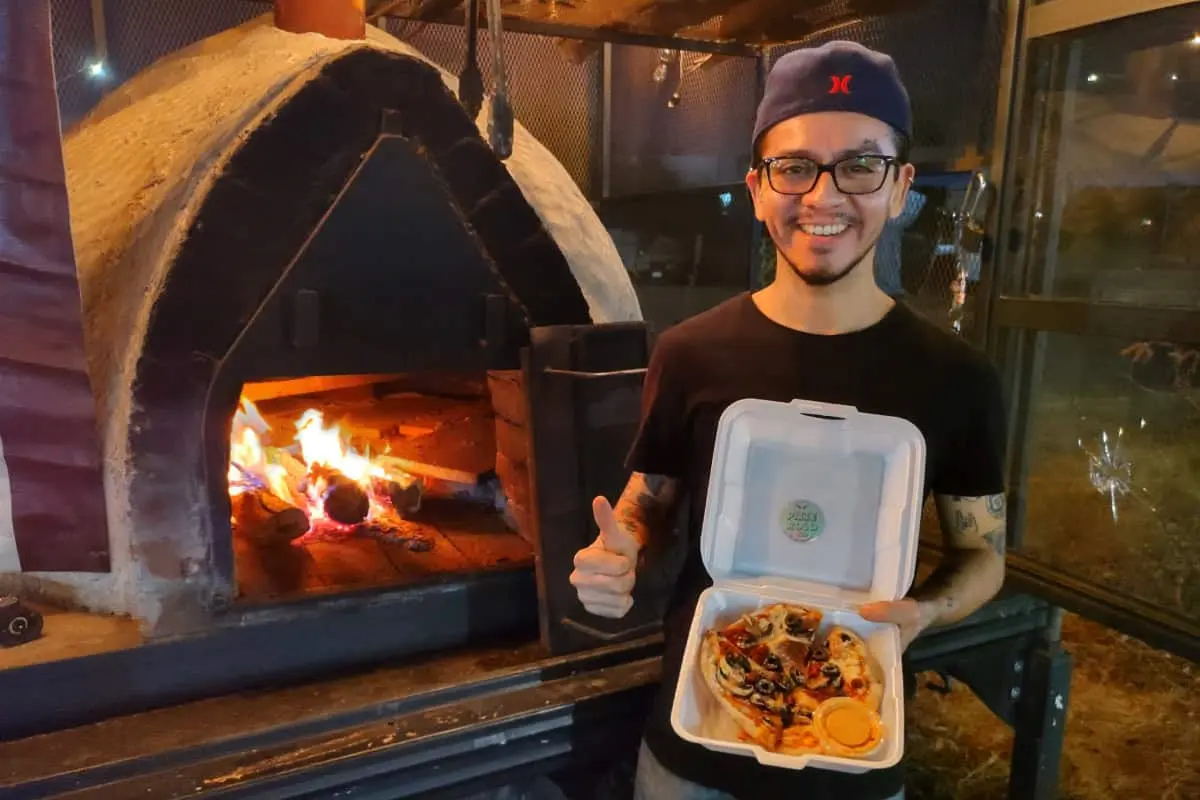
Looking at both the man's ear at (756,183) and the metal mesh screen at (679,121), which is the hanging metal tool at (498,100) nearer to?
the man's ear at (756,183)

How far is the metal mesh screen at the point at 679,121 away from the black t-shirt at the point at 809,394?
197 centimetres

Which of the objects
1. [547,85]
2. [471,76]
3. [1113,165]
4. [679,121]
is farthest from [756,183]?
[679,121]

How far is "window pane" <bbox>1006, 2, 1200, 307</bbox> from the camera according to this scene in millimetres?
2121

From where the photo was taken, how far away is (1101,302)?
2080 mm

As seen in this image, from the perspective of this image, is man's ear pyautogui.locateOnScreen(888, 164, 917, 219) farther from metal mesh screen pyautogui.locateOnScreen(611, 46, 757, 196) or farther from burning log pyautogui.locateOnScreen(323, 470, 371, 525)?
metal mesh screen pyautogui.locateOnScreen(611, 46, 757, 196)

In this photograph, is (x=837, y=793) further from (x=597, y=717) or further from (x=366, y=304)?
(x=366, y=304)

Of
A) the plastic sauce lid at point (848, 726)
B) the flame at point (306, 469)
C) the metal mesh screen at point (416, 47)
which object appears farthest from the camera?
the metal mesh screen at point (416, 47)

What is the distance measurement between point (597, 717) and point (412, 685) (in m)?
0.37

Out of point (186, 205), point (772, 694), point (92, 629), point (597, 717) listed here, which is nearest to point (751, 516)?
point (772, 694)

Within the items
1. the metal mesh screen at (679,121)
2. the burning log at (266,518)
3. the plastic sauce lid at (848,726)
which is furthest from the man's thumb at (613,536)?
the metal mesh screen at (679,121)

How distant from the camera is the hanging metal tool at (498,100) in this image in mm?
1692

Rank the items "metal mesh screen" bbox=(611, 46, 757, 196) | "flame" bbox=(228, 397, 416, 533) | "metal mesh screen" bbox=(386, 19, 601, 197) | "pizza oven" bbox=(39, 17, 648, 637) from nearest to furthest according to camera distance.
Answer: "pizza oven" bbox=(39, 17, 648, 637)
"flame" bbox=(228, 397, 416, 533)
"metal mesh screen" bbox=(386, 19, 601, 197)
"metal mesh screen" bbox=(611, 46, 757, 196)

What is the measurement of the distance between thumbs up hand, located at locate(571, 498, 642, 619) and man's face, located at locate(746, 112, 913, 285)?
437 mm

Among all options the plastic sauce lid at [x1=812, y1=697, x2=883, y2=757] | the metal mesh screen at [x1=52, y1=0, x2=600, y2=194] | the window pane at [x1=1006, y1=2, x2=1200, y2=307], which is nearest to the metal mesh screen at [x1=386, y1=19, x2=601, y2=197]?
the metal mesh screen at [x1=52, y1=0, x2=600, y2=194]
